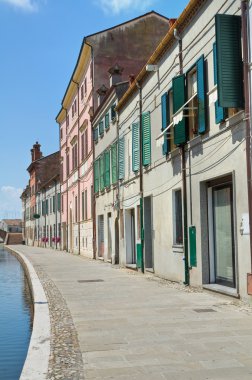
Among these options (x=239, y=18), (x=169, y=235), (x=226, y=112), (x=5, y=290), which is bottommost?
(x=5, y=290)

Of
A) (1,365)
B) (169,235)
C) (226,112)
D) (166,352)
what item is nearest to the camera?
(166,352)

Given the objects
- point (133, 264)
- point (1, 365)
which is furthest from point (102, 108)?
point (1, 365)

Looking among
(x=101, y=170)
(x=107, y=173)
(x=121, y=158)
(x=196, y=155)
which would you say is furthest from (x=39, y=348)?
(x=101, y=170)

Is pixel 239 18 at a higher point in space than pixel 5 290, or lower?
higher

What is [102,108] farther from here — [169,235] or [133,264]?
[169,235]

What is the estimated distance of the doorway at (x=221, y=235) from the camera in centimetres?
1106

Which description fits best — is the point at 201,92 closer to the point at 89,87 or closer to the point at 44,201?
the point at 89,87

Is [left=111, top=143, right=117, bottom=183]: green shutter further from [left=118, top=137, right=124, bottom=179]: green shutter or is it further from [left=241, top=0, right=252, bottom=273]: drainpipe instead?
[left=241, top=0, right=252, bottom=273]: drainpipe

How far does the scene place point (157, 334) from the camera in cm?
726

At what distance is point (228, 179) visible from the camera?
1102 cm

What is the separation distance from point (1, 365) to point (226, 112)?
643 centimetres

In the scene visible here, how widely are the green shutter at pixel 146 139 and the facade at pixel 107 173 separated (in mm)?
5231

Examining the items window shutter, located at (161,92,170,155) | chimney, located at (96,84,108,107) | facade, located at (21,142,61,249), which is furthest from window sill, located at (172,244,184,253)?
facade, located at (21,142,61,249)

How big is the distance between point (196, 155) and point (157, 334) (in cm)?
605
